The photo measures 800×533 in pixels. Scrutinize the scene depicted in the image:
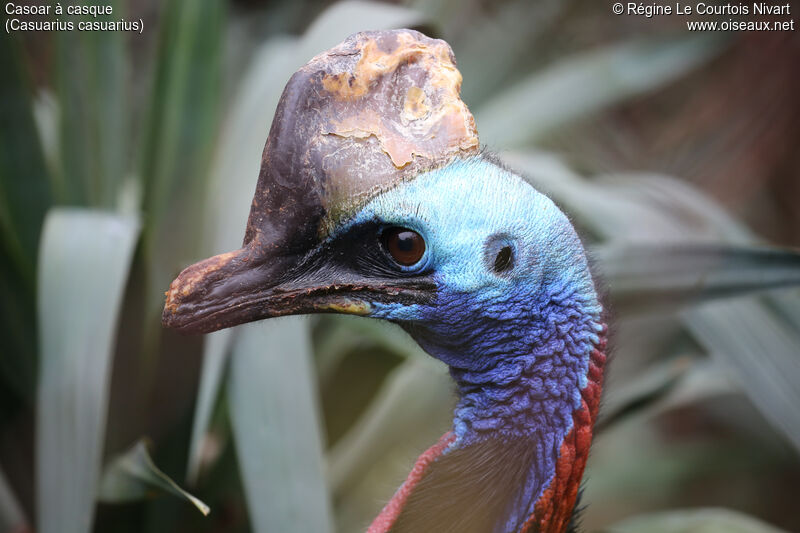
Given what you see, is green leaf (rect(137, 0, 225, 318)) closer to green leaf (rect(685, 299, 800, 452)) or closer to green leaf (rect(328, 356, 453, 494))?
green leaf (rect(328, 356, 453, 494))

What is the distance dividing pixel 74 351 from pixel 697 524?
82 centimetres

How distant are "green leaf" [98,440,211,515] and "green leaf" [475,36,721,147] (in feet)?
2.39

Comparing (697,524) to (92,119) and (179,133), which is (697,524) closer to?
(179,133)

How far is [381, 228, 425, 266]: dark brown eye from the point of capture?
451mm

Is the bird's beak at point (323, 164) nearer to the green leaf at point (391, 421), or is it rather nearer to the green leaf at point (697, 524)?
the green leaf at point (391, 421)

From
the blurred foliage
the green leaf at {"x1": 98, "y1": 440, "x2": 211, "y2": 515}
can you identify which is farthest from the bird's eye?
the green leaf at {"x1": 98, "y1": 440, "x2": 211, "y2": 515}

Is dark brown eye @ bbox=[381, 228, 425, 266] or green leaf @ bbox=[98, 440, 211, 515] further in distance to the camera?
green leaf @ bbox=[98, 440, 211, 515]

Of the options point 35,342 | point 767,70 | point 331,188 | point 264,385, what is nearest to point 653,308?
point 767,70

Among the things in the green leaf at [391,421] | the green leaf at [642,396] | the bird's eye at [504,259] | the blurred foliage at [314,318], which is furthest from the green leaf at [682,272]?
the bird's eye at [504,259]

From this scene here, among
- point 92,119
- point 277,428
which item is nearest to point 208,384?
point 277,428

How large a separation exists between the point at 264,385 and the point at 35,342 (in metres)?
0.37

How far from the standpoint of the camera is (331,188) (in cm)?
43

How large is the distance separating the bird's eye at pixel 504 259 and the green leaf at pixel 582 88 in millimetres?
703

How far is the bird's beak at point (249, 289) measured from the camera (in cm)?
43
